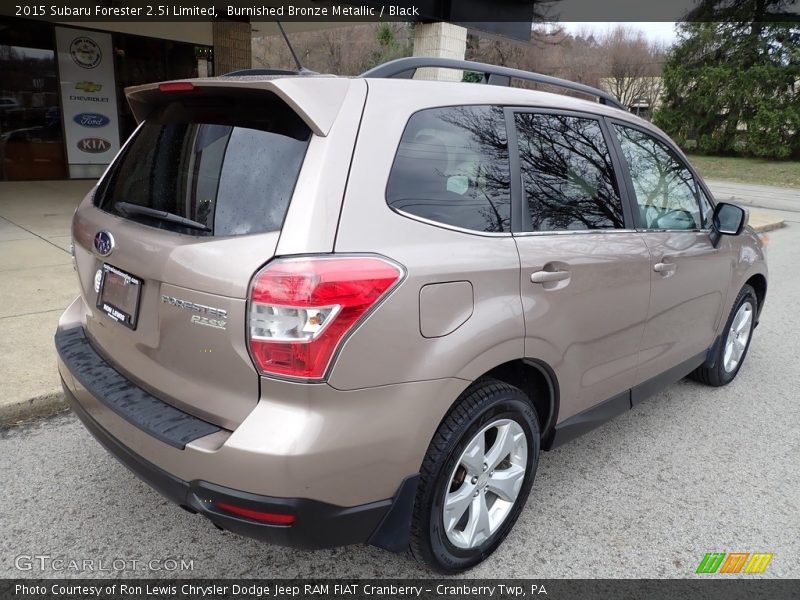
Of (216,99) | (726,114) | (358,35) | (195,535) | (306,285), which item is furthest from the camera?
(358,35)

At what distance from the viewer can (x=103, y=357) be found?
2443 mm

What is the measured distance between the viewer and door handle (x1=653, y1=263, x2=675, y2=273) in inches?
119

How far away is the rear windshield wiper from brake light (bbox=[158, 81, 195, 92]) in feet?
1.45

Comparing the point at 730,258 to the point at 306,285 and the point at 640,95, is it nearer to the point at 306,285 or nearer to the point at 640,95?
the point at 306,285

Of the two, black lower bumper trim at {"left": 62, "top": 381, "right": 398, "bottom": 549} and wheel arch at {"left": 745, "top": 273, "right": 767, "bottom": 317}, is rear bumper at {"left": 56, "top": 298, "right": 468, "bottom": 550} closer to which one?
black lower bumper trim at {"left": 62, "top": 381, "right": 398, "bottom": 549}

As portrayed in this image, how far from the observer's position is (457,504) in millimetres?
2293

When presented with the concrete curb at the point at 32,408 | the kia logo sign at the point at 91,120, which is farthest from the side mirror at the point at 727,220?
the kia logo sign at the point at 91,120

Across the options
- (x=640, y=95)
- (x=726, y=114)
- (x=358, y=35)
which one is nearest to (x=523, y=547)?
(x=726, y=114)

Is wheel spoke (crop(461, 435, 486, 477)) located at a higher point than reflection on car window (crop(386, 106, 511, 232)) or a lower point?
lower

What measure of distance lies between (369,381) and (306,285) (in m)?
0.34

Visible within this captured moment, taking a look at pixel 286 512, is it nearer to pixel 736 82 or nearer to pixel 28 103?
pixel 28 103

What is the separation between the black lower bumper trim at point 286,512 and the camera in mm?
1838

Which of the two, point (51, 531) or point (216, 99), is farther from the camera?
point (51, 531)

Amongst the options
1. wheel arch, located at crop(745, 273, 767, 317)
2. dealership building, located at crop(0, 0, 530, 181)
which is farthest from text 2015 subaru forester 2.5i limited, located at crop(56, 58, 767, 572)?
dealership building, located at crop(0, 0, 530, 181)
